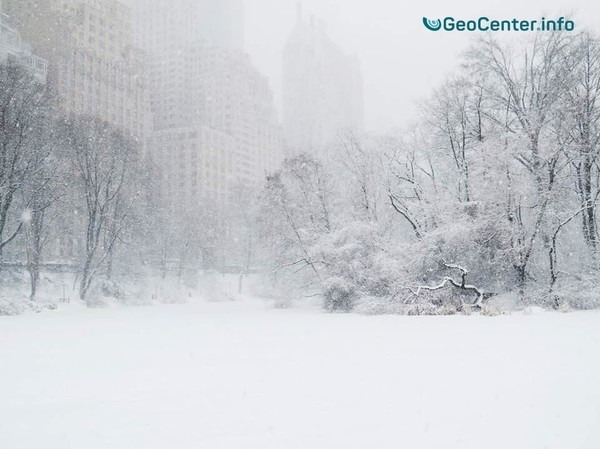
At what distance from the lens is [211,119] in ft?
449

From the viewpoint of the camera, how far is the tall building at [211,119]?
330 ft

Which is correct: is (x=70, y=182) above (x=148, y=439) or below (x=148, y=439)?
above

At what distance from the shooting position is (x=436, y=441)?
504 centimetres

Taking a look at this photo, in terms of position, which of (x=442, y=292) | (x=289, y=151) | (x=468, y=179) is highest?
(x=289, y=151)

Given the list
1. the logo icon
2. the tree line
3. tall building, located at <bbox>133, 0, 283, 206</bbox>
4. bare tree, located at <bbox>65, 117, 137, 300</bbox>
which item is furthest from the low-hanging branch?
tall building, located at <bbox>133, 0, 283, 206</bbox>

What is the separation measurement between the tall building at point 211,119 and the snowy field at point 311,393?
89029mm

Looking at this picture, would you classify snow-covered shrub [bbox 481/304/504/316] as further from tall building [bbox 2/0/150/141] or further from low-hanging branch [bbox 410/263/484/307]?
tall building [bbox 2/0/150/141]

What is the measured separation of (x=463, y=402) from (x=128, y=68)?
115107mm

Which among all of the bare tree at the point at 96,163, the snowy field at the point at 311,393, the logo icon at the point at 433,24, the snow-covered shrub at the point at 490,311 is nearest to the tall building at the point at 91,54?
the bare tree at the point at 96,163

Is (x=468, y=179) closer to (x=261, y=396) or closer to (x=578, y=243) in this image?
(x=578, y=243)

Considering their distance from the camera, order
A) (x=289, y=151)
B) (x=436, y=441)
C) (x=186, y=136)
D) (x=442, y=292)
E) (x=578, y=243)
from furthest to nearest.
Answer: (x=186, y=136), (x=289, y=151), (x=578, y=243), (x=442, y=292), (x=436, y=441)

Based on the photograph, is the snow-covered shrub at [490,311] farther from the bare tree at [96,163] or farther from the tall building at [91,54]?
the tall building at [91,54]

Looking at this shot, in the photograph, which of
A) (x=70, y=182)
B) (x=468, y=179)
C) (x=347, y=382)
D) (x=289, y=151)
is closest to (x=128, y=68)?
(x=70, y=182)

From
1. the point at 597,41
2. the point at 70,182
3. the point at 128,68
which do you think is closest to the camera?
the point at 597,41
